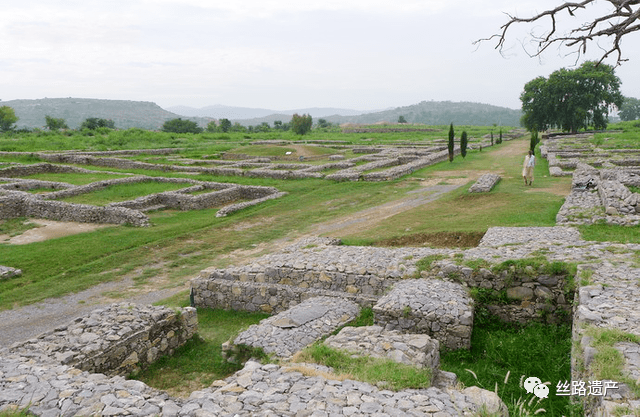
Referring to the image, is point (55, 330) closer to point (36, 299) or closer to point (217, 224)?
point (36, 299)

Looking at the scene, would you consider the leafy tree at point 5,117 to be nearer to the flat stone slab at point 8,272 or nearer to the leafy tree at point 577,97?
the flat stone slab at point 8,272

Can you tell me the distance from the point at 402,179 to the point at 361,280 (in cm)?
1671

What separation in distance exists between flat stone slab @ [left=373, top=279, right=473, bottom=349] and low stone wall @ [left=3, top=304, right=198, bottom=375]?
11.3 ft

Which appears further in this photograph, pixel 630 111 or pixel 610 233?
pixel 630 111

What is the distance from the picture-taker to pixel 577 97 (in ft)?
196

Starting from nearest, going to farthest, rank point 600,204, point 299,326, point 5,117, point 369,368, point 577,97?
1. point 369,368
2. point 299,326
3. point 600,204
4. point 577,97
5. point 5,117

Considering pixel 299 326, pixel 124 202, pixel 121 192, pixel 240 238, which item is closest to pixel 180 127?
pixel 121 192

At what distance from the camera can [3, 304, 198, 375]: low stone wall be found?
605 centimetres

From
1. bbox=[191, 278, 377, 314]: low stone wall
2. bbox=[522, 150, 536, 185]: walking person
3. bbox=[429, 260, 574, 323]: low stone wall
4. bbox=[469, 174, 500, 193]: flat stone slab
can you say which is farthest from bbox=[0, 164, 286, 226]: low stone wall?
bbox=[429, 260, 574, 323]: low stone wall

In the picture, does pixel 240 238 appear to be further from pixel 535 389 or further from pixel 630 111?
pixel 630 111

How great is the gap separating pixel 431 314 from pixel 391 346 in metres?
1.33

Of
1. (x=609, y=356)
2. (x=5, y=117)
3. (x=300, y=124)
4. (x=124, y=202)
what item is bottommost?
(x=124, y=202)

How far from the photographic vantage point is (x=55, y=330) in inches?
262

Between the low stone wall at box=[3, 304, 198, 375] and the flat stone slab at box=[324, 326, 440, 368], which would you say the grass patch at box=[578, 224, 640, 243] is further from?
the low stone wall at box=[3, 304, 198, 375]
